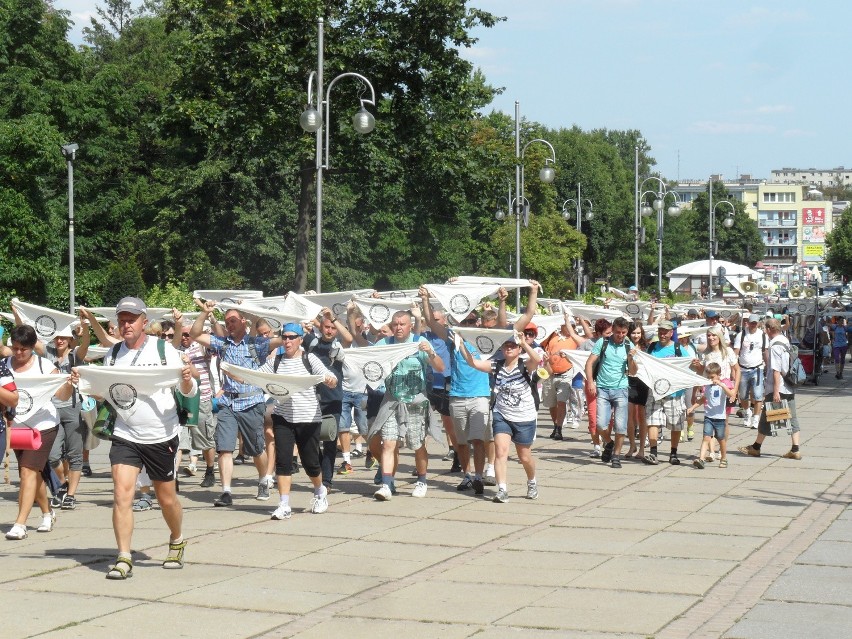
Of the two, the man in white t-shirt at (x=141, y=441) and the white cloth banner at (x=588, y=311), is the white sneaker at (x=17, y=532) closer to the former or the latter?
the man in white t-shirt at (x=141, y=441)

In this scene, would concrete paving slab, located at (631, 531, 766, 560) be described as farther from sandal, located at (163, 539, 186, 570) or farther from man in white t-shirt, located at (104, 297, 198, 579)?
man in white t-shirt, located at (104, 297, 198, 579)

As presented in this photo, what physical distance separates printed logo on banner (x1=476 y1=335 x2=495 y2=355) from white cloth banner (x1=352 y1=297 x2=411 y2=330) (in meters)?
2.23

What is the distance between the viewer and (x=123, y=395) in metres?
8.86

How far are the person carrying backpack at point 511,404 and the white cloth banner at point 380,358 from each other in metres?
0.53

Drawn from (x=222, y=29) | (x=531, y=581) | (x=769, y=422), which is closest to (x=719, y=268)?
(x=222, y=29)

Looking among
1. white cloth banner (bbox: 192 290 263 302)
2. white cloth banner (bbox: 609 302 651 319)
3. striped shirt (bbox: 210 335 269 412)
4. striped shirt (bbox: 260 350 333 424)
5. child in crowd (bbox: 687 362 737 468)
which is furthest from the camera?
white cloth banner (bbox: 609 302 651 319)

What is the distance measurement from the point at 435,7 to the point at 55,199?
19984 mm

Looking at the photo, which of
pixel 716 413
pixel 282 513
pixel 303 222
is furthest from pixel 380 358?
pixel 303 222

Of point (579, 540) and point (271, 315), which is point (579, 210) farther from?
point (579, 540)

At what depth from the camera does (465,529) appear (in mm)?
11070

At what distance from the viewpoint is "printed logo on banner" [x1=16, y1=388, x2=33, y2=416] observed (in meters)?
10.2

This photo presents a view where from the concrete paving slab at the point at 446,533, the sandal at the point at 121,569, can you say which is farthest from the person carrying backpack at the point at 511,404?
the sandal at the point at 121,569

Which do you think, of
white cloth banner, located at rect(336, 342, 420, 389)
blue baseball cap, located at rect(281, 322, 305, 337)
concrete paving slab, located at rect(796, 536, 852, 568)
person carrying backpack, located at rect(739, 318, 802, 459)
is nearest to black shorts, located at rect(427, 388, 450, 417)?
white cloth banner, located at rect(336, 342, 420, 389)

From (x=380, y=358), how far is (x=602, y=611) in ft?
17.7
